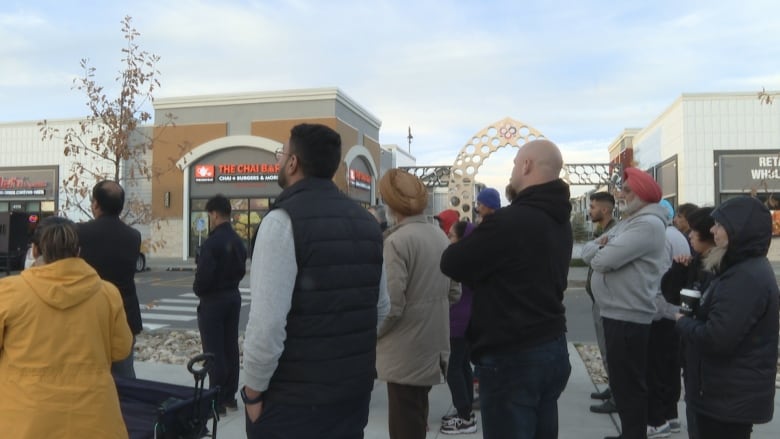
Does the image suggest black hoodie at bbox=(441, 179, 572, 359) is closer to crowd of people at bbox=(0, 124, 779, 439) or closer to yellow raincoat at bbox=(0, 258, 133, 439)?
crowd of people at bbox=(0, 124, 779, 439)

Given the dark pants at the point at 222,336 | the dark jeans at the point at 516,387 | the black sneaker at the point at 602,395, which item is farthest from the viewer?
the black sneaker at the point at 602,395

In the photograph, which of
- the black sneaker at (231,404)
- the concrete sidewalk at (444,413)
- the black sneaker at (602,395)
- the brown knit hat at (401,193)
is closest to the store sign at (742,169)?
the concrete sidewalk at (444,413)

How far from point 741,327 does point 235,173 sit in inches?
1098

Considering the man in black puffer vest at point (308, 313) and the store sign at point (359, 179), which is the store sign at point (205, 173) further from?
the man in black puffer vest at point (308, 313)

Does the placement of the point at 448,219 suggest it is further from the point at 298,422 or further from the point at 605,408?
the point at 298,422

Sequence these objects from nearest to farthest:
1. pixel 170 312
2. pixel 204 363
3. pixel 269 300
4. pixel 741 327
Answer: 1. pixel 269 300
2. pixel 741 327
3. pixel 204 363
4. pixel 170 312

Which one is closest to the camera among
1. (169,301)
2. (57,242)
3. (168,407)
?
(57,242)

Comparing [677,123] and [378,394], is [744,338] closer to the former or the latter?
[378,394]

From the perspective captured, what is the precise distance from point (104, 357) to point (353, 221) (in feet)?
4.49

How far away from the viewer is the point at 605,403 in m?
5.31

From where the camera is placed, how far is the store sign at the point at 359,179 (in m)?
30.8

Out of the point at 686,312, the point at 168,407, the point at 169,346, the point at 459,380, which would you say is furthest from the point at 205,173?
the point at 686,312

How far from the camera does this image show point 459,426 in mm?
4789

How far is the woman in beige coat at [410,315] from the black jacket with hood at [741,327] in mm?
1425
